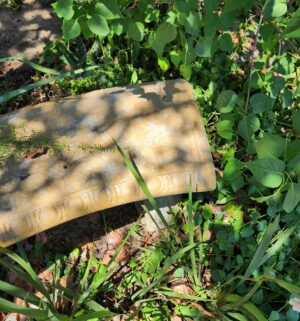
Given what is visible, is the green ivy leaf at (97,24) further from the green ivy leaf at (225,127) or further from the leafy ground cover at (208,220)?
the green ivy leaf at (225,127)

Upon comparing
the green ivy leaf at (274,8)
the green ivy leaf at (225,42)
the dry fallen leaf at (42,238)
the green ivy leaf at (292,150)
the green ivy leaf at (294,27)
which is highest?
the green ivy leaf at (294,27)

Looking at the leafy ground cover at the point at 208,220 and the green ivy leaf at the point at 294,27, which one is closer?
the green ivy leaf at the point at 294,27

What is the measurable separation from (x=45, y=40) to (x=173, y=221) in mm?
1765

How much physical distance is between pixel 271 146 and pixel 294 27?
51cm

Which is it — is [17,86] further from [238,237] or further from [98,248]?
[238,237]

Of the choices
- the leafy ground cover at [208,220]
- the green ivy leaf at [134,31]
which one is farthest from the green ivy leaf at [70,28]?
the green ivy leaf at [134,31]

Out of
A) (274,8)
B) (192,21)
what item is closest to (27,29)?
(192,21)

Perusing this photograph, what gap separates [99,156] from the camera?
5.98 feet

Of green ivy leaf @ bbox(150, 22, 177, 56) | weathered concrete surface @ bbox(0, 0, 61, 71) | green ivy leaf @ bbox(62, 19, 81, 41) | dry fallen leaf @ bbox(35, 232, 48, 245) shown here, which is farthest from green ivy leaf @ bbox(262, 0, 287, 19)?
weathered concrete surface @ bbox(0, 0, 61, 71)

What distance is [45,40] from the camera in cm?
320

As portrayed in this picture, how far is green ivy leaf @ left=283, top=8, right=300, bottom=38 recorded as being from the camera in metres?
1.00

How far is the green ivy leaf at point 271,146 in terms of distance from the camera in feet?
4.82

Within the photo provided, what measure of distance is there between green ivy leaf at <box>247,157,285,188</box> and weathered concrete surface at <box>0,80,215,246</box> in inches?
14.0

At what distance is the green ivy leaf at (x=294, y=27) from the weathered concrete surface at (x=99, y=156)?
2.73ft
